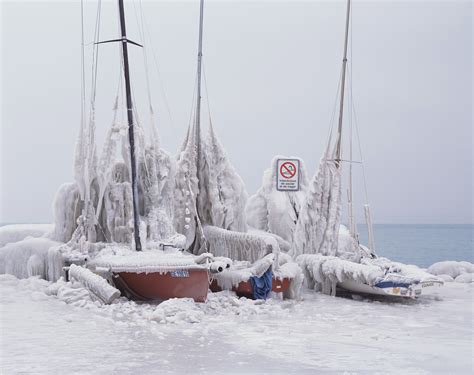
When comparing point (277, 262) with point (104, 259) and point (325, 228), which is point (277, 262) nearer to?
point (325, 228)

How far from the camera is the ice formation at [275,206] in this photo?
21.3 meters

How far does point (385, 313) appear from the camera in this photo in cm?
1305

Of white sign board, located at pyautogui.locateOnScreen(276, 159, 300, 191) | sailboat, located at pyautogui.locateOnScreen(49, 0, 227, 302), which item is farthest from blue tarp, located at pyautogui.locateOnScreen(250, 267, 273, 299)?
white sign board, located at pyautogui.locateOnScreen(276, 159, 300, 191)

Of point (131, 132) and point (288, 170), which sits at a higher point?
point (131, 132)

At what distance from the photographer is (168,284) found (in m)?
12.8

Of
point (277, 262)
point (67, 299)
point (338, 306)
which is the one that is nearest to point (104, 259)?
point (67, 299)

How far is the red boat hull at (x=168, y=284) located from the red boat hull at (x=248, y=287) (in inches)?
59.0

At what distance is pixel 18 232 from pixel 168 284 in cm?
791

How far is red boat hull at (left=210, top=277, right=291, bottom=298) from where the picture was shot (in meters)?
14.2

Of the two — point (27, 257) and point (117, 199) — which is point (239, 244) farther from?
point (27, 257)

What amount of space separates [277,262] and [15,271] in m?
7.50

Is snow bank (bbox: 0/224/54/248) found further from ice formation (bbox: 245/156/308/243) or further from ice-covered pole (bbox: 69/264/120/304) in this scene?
ice formation (bbox: 245/156/308/243)

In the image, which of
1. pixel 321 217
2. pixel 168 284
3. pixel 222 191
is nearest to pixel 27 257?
pixel 222 191

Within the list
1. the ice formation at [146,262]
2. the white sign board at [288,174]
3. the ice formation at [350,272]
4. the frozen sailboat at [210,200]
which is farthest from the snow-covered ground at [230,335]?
the white sign board at [288,174]
